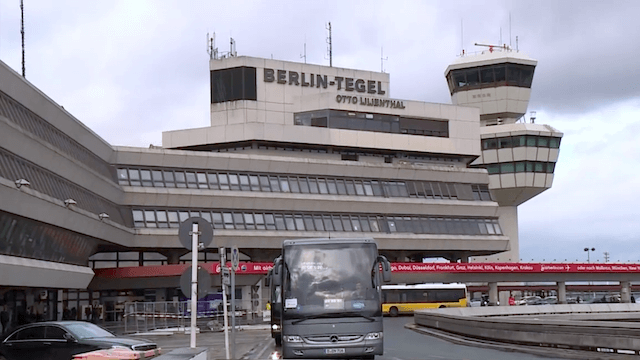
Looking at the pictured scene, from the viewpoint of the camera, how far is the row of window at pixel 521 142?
3696 inches

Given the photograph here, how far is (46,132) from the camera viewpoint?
152ft

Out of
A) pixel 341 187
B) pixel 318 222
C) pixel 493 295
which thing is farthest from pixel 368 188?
pixel 493 295

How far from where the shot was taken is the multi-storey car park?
65312mm

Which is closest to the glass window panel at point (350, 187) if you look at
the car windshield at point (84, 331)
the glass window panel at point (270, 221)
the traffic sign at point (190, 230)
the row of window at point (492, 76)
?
the glass window panel at point (270, 221)

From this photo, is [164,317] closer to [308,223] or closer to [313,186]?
[308,223]

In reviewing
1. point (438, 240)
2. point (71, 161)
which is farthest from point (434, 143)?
point (71, 161)

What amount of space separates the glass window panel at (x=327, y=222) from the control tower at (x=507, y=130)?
84.6 ft

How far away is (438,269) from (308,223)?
11727 millimetres

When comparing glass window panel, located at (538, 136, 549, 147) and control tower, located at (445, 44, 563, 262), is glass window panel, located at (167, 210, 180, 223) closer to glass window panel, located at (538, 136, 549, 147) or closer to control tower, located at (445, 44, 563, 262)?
control tower, located at (445, 44, 563, 262)

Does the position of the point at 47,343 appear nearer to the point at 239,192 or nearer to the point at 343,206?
the point at 239,192

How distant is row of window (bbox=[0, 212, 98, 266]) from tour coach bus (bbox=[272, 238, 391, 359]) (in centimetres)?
1837

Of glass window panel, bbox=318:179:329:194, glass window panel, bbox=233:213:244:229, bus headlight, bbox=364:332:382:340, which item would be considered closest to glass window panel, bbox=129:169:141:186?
glass window panel, bbox=233:213:244:229

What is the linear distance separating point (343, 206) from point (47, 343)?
52.5 m

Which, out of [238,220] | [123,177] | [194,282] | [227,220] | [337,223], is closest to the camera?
[194,282]
